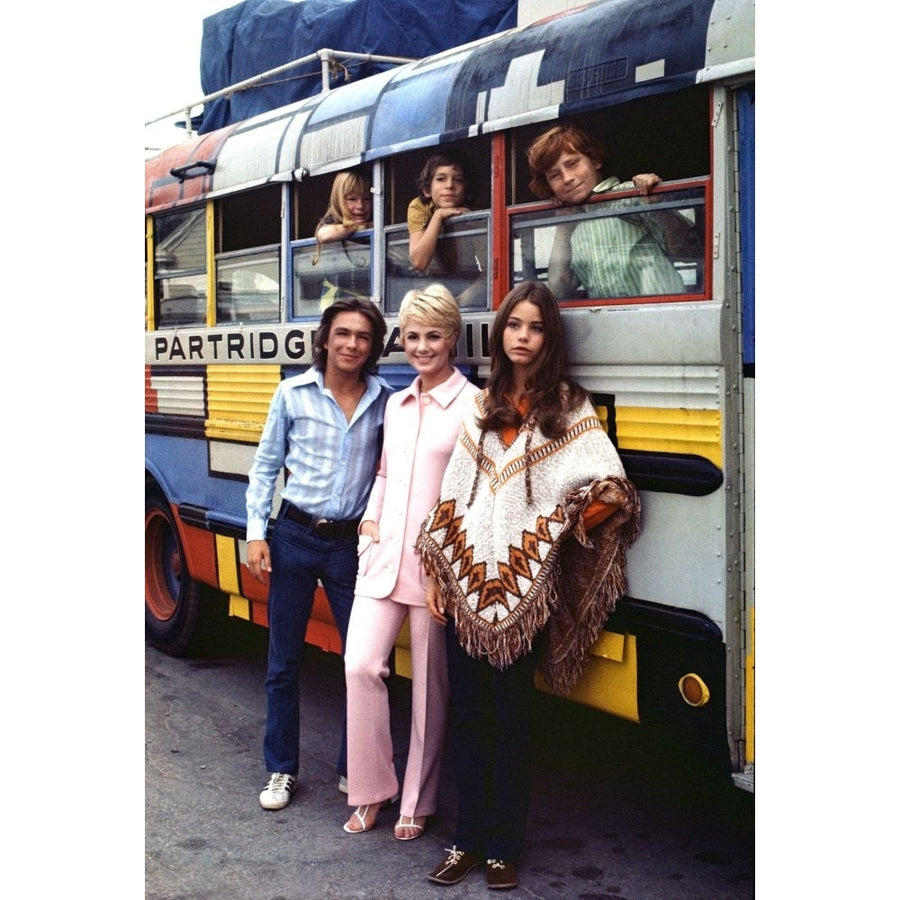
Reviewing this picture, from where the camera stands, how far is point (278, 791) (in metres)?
4.28

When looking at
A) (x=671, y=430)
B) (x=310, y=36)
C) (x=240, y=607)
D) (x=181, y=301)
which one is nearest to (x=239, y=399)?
(x=181, y=301)

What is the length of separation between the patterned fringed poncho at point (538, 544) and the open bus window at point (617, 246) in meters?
0.38

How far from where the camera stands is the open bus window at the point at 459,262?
384 centimetres

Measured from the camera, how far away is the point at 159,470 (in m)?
5.80

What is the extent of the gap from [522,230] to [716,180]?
27.8 inches

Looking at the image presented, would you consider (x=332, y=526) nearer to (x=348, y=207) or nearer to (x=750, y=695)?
(x=348, y=207)

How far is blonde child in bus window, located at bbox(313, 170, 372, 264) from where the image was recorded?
4.33 m

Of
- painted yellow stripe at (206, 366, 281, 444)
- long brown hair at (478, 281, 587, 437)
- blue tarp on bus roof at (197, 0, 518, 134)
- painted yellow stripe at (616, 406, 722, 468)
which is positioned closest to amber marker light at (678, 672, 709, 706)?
painted yellow stripe at (616, 406, 722, 468)

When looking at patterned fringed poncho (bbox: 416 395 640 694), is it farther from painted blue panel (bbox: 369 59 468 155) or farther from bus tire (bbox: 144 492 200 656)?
bus tire (bbox: 144 492 200 656)

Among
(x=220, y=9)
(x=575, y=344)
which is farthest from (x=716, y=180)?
(x=220, y=9)

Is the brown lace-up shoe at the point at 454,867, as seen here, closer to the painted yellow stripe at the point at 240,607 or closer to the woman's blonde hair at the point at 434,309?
the woman's blonde hair at the point at 434,309

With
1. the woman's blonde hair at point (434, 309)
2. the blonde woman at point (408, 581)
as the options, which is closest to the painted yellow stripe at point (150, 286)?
the blonde woman at point (408, 581)

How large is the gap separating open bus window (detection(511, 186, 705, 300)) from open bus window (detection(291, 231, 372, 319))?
0.82 meters
